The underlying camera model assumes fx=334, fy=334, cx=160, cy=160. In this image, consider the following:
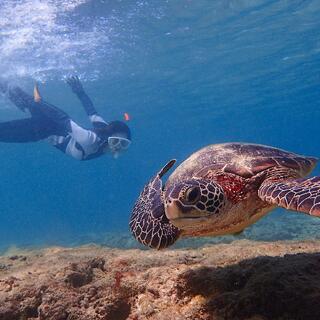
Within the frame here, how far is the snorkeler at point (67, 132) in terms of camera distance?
9.73m

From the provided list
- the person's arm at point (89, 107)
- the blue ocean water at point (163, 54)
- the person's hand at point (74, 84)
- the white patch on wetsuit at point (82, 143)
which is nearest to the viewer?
the white patch on wetsuit at point (82, 143)

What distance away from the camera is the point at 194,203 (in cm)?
301

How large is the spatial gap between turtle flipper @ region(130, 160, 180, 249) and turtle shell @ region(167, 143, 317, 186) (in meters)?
0.53

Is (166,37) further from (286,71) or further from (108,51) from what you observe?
(286,71)

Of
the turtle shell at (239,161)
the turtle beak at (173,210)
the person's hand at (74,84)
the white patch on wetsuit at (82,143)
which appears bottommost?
the turtle beak at (173,210)

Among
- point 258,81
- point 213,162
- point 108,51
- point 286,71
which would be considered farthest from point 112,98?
point 213,162

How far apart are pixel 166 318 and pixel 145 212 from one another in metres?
1.35

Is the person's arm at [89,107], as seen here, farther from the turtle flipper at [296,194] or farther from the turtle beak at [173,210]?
the turtle flipper at [296,194]

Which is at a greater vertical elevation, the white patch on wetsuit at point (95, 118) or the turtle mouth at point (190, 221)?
the white patch on wetsuit at point (95, 118)

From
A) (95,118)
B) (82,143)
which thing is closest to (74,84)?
(95,118)

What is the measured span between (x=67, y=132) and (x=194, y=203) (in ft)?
28.2

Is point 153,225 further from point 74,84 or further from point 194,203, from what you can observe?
point 74,84

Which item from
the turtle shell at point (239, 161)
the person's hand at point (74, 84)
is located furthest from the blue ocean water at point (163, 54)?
the turtle shell at point (239, 161)

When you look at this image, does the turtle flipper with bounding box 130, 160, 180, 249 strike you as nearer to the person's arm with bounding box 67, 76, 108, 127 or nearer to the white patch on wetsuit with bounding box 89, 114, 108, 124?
the person's arm with bounding box 67, 76, 108, 127
